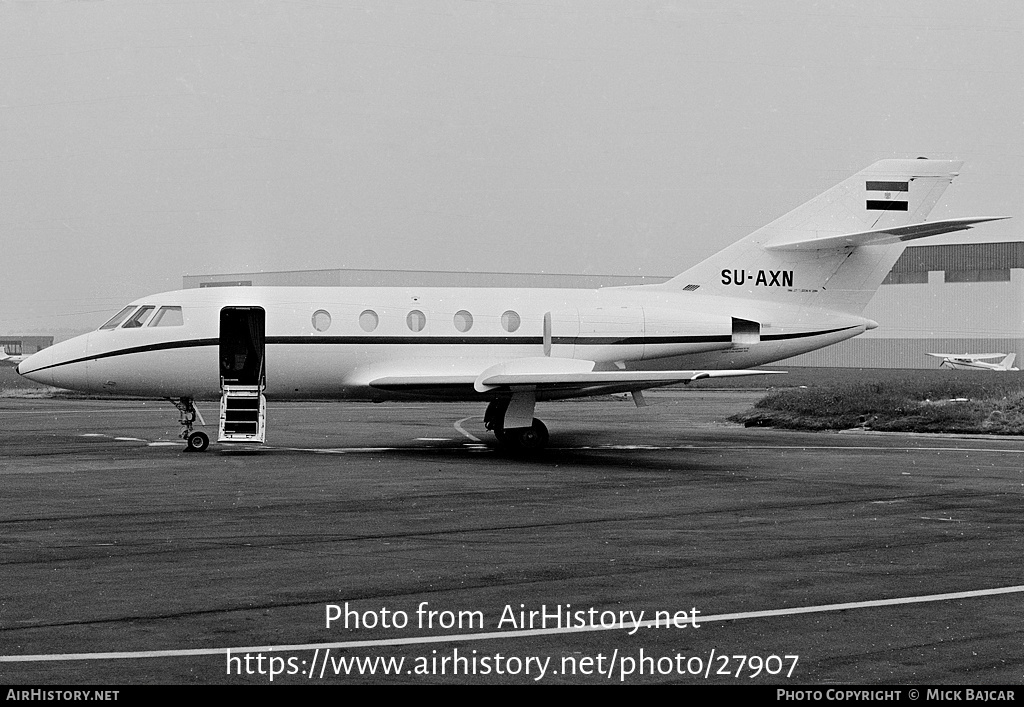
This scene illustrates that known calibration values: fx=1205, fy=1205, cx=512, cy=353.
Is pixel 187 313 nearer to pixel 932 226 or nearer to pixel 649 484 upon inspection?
A: pixel 649 484

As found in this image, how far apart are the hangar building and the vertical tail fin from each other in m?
33.6

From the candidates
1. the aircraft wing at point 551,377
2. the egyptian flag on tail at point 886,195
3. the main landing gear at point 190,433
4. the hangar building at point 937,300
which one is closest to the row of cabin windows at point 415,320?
the aircraft wing at point 551,377

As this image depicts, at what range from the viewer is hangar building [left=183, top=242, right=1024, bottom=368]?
59747mm

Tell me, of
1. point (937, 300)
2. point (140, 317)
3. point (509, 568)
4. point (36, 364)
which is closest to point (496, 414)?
point (140, 317)

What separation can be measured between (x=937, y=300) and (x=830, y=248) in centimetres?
4526

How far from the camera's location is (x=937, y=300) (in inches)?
2584

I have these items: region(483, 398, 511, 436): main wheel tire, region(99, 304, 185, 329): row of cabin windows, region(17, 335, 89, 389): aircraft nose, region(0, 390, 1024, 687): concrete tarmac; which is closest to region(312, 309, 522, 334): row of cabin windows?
region(483, 398, 511, 436): main wheel tire

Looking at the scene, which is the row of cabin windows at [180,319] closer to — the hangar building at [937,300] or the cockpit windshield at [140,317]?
the cockpit windshield at [140,317]

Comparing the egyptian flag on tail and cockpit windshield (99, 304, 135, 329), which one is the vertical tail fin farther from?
cockpit windshield (99, 304, 135, 329)

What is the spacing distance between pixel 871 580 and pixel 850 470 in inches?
363

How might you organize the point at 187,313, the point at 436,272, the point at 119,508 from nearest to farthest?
the point at 119,508, the point at 187,313, the point at 436,272

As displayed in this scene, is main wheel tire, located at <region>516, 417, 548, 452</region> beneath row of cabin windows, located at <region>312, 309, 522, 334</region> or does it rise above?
beneath

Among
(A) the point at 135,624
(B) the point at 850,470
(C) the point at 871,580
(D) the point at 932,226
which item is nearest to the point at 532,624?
(A) the point at 135,624

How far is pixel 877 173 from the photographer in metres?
23.8
